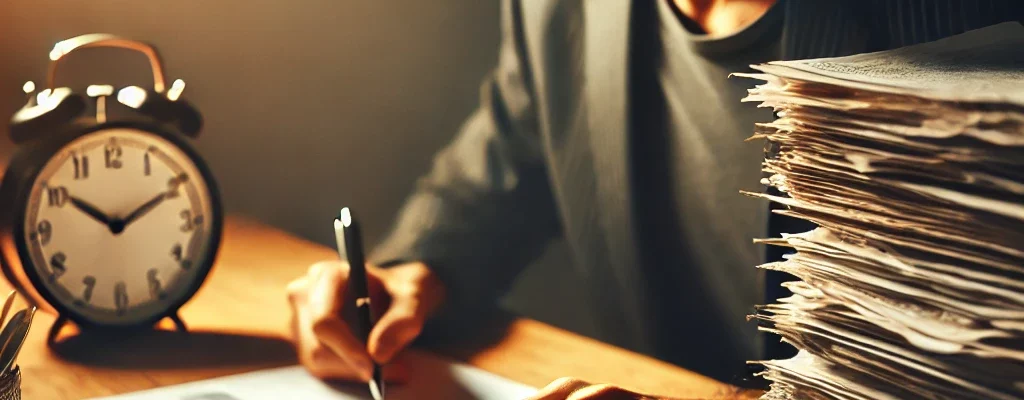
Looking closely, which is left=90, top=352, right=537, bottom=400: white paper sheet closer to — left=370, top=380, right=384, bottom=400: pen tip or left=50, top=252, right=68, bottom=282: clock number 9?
left=370, top=380, right=384, bottom=400: pen tip

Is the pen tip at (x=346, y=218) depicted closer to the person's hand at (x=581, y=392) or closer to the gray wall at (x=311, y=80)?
the gray wall at (x=311, y=80)

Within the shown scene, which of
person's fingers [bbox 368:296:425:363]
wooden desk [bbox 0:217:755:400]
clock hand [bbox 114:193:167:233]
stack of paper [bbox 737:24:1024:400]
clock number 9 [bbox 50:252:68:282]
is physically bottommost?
wooden desk [bbox 0:217:755:400]

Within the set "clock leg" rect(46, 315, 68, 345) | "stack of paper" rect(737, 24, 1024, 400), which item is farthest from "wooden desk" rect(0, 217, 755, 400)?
"stack of paper" rect(737, 24, 1024, 400)

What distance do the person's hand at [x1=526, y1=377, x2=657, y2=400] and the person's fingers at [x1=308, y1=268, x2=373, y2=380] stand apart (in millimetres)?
175

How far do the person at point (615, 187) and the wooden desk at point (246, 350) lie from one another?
0.03 meters

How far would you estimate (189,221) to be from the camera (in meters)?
0.77

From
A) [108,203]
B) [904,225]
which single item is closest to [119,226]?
[108,203]

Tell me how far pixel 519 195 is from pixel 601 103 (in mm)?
112

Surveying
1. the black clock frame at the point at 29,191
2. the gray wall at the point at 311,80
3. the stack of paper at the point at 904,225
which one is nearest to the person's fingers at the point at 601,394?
the stack of paper at the point at 904,225

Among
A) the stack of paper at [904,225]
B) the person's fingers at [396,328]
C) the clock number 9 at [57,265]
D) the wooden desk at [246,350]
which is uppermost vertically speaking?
the stack of paper at [904,225]

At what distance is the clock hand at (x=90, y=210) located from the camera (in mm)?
722

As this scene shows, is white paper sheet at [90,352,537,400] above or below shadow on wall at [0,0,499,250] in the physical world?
below

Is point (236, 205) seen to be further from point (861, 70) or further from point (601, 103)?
point (861, 70)

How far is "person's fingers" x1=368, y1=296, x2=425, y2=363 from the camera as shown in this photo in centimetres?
67
